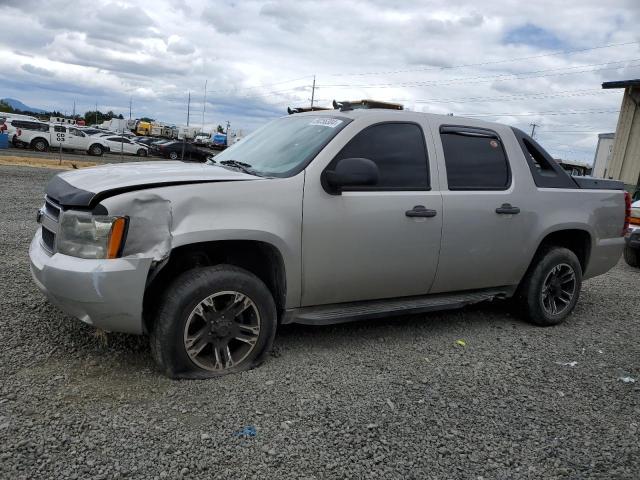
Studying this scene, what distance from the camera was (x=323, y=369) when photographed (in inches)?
148

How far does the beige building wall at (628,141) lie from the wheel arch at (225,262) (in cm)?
1710

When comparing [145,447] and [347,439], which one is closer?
[145,447]

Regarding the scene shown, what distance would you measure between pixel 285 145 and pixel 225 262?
3.41ft

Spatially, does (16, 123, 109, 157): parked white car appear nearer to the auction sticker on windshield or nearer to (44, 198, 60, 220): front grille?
(44, 198, 60, 220): front grille

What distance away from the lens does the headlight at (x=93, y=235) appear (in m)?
3.08

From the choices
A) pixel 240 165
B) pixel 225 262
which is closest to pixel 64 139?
pixel 240 165

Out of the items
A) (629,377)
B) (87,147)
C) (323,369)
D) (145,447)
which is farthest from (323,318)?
(87,147)

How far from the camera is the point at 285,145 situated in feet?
13.5

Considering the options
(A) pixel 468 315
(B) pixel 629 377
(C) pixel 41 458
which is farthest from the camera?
(A) pixel 468 315

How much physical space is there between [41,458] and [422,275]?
9.20ft

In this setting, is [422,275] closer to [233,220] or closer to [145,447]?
[233,220]

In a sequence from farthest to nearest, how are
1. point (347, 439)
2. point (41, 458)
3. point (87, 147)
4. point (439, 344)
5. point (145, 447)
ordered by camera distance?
1. point (87, 147)
2. point (439, 344)
3. point (347, 439)
4. point (145, 447)
5. point (41, 458)

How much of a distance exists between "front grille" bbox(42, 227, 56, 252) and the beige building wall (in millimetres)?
18122

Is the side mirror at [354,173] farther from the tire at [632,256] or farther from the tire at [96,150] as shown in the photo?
the tire at [96,150]
